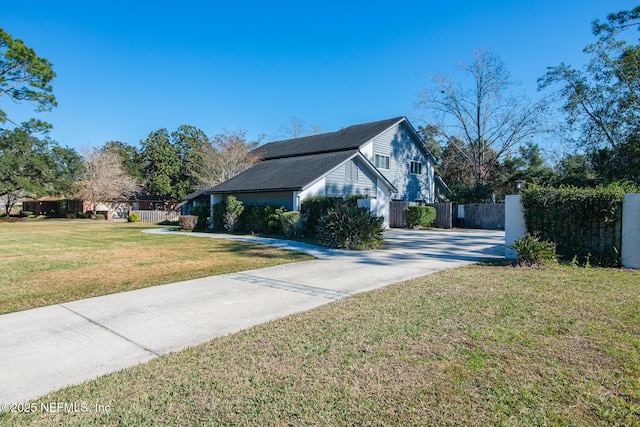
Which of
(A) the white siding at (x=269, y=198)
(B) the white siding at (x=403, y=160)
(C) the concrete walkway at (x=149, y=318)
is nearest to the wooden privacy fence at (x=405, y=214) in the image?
(B) the white siding at (x=403, y=160)

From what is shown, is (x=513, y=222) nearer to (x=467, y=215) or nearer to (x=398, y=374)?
(x=398, y=374)

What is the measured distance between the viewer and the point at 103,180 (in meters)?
42.9

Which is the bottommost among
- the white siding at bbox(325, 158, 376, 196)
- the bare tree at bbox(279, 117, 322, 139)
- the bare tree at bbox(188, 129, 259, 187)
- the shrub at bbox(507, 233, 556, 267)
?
the shrub at bbox(507, 233, 556, 267)

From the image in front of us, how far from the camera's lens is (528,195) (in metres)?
9.60

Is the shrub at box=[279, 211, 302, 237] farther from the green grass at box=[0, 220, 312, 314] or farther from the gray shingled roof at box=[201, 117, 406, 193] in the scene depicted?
the green grass at box=[0, 220, 312, 314]

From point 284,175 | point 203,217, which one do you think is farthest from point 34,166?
point 284,175

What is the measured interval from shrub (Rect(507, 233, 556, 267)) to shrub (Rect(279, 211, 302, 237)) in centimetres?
1037

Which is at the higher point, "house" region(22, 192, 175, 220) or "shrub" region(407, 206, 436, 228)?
"house" region(22, 192, 175, 220)

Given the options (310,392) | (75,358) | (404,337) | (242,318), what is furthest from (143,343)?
(404,337)

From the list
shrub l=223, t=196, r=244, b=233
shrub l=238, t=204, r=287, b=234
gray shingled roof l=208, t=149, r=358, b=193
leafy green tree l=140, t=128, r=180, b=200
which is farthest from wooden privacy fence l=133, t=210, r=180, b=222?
shrub l=238, t=204, r=287, b=234

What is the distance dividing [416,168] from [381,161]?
14.8ft

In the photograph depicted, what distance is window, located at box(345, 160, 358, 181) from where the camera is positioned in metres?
20.6

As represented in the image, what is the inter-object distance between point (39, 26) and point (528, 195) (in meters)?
21.8

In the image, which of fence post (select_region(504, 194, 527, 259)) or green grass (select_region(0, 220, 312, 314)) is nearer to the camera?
green grass (select_region(0, 220, 312, 314))
